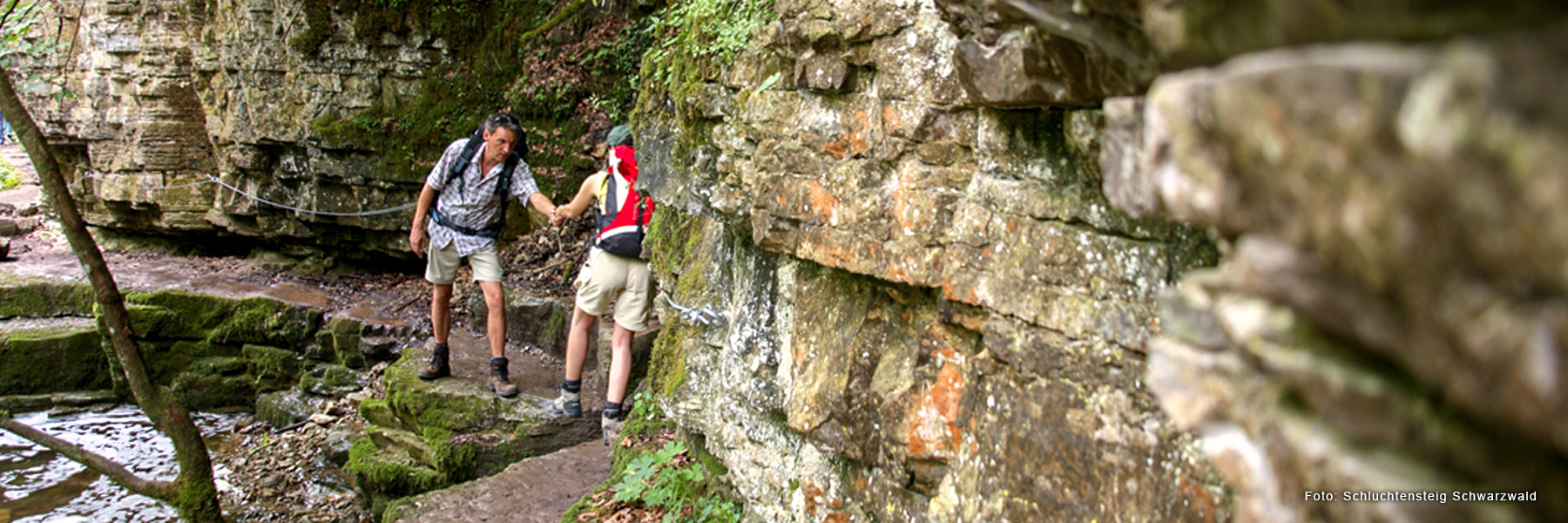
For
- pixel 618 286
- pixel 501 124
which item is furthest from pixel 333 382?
pixel 618 286

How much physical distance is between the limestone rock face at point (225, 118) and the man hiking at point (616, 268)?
18.8 feet

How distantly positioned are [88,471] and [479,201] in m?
4.96

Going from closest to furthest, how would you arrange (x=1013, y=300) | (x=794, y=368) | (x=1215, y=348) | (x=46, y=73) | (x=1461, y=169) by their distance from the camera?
1. (x=1461, y=169)
2. (x=1215, y=348)
3. (x=1013, y=300)
4. (x=794, y=368)
5. (x=46, y=73)

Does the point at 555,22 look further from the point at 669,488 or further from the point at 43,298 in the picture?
the point at 43,298

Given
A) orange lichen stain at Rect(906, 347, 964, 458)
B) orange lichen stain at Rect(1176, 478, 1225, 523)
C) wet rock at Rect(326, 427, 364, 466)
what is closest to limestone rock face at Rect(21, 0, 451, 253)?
wet rock at Rect(326, 427, 364, 466)

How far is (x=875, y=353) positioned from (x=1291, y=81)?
237cm

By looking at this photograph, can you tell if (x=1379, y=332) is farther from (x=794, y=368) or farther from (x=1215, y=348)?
(x=794, y=368)

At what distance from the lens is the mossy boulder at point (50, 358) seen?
10.4m

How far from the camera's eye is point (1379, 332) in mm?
954

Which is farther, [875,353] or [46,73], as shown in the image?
[46,73]

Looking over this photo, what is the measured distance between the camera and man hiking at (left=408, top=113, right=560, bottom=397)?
6.27m

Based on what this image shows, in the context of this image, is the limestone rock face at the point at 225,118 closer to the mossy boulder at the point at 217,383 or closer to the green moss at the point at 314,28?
the green moss at the point at 314,28

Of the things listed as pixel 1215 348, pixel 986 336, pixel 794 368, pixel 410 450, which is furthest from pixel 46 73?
pixel 1215 348

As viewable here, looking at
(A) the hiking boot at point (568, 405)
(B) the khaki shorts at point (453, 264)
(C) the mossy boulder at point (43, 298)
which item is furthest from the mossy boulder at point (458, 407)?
(C) the mossy boulder at point (43, 298)
